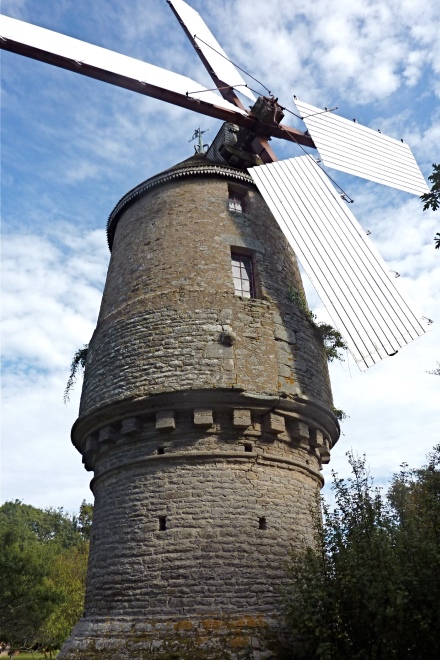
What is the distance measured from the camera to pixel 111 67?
11844 mm

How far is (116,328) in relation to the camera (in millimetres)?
9336

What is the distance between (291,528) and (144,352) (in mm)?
3670

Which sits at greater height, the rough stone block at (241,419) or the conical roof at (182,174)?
the conical roof at (182,174)

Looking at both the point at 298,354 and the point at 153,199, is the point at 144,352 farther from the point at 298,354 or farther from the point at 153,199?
the point at 153,199

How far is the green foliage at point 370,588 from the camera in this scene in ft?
18.9

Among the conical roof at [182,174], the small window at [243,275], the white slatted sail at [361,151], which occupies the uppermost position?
the white slatted sail at [361,151]

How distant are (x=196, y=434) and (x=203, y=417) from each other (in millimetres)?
323

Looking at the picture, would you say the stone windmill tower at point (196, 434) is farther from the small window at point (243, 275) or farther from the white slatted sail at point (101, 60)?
the white slatted sail at point (101, 60)

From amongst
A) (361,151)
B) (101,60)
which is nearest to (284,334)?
(361,151)

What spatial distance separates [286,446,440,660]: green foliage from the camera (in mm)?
5773

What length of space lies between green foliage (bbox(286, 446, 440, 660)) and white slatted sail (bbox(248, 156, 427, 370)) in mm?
2605

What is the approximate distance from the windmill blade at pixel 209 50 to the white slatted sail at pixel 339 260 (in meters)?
4.68

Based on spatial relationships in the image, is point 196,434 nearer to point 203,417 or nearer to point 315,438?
point 203,417

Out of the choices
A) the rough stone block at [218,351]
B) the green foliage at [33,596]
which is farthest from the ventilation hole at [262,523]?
the green foliage at [33,596]
